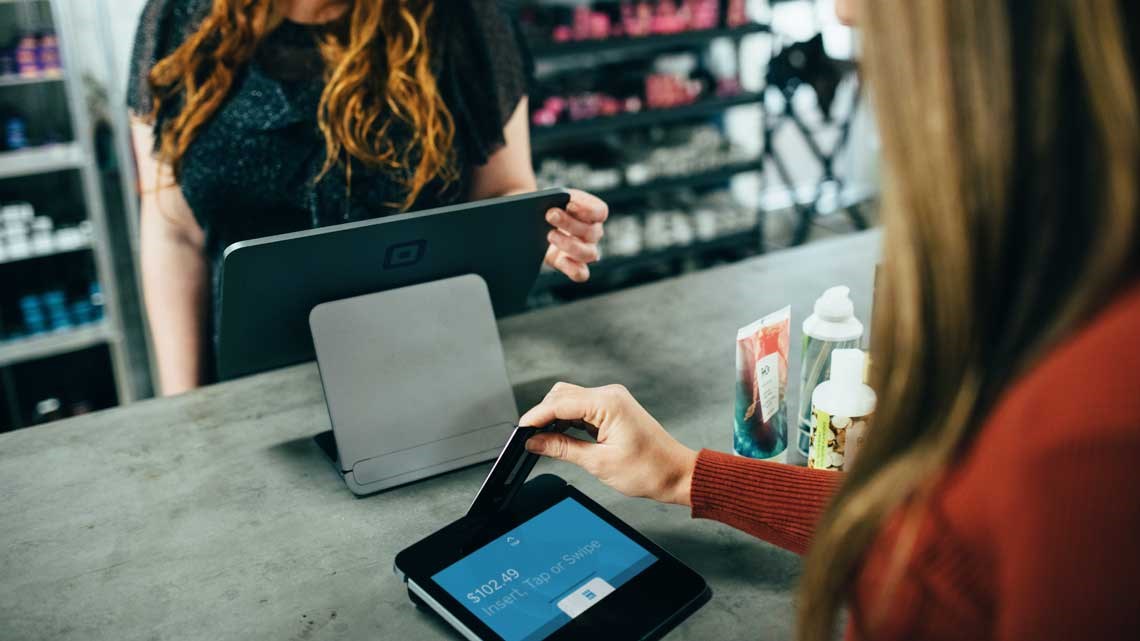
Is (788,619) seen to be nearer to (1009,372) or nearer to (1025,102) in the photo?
(1009,372)

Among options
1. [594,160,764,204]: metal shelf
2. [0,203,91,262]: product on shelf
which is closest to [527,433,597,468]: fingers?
[0,203,91,262]: product on shelf

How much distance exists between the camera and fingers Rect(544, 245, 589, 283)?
141 cm

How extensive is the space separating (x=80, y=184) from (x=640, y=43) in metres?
2.27

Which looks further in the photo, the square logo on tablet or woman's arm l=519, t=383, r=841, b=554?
the square logo on tablet

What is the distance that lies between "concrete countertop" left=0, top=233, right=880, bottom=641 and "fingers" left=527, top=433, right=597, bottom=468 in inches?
4.2

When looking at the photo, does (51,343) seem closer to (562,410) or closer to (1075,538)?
(562,410)

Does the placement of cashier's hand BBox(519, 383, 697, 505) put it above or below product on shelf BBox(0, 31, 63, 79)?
below

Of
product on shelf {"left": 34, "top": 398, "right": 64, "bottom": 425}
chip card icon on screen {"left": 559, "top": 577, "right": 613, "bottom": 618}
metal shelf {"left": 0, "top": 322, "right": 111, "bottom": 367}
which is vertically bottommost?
product on shelf {"left": 34, "top": 398, "right": 64, "bottom": 425}

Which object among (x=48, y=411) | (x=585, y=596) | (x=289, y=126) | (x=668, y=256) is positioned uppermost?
(x=289, y=126)

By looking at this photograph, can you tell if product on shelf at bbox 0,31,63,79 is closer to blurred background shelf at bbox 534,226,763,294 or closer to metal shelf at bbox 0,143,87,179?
metal shelf at bbox 0,143,87,179

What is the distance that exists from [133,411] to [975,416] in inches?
46.7

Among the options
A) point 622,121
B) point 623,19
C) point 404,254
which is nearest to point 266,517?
point 404,254

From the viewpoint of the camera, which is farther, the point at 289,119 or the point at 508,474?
the point at 289,119

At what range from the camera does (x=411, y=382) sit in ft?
3.82
